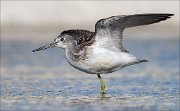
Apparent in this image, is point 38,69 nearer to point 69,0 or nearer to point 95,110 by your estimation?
point 95,110

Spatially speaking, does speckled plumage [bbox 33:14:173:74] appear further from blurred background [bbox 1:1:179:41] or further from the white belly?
blurred background [bbox 1:1:179:41]

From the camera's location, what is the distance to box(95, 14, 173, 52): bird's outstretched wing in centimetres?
1091

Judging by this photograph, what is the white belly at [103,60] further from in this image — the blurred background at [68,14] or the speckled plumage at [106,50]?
the blurred background at [68,14]

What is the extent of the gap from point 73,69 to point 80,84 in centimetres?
285

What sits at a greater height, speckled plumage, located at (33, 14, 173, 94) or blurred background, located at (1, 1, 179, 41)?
blurred background, located at (1, 1, 179, 41)

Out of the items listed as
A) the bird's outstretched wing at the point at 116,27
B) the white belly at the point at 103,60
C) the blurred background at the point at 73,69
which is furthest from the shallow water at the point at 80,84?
the bird's outstretched wing at the point at 116,27

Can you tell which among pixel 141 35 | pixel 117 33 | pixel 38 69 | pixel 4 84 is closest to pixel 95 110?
pixel 117 33

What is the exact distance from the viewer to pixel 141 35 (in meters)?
24.0

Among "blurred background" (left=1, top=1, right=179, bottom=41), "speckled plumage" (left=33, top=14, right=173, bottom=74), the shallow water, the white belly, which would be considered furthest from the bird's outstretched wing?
"blurred background" (left=1, top=1, right=179, bottom=41)

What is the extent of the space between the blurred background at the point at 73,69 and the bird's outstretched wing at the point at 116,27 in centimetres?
90

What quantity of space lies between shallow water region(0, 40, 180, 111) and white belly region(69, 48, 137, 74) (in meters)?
0.50

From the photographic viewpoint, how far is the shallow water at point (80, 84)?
1048cm

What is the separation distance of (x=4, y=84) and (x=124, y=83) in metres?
2.34

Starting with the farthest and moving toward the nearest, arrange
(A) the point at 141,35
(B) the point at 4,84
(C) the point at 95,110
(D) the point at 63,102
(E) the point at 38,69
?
1. (A) the point at 141,35
2. (E) the point at 38,69
3. (B) the point at 4,84
4. (D) the point at 63,102
5. (C) the point at 95,110
